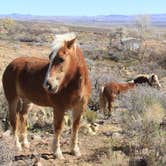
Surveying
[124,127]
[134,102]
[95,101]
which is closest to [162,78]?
[95,101]

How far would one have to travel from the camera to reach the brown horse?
7.73m

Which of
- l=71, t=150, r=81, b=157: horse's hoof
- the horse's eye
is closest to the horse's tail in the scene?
l=71, t=150, r=81, b=157: horse's hoof

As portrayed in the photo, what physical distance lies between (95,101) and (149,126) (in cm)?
758

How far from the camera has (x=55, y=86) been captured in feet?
24.8

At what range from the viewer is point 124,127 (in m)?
9.20

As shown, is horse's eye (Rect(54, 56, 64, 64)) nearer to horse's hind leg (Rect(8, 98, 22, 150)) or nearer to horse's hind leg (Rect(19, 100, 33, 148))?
horse's hind leg (Rect(8, 98, 22, 150))

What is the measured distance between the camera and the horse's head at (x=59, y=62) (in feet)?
24.8

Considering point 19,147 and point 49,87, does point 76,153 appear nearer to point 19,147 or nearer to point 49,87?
point 19,147

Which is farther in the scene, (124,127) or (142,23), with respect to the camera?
(142,23)

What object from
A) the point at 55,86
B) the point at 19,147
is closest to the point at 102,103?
the point at 19,147

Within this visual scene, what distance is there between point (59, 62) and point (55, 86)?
15.5 inches

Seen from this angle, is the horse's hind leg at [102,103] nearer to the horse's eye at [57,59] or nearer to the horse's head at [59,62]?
the horse's head at [59,62]

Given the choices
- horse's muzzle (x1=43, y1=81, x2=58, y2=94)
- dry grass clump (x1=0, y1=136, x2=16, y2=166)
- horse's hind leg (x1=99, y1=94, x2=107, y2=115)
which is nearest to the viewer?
dry grass clump (x1=0, y1=136, x2=16, y2=166)

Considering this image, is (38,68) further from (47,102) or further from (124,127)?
(124,127)
